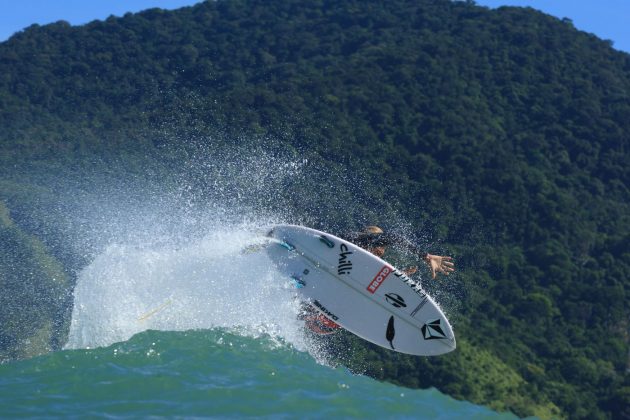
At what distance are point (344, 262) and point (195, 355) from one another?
2.88 m

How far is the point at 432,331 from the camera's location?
14.3 metres

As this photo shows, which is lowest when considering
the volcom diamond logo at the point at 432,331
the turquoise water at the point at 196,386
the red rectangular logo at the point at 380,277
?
the turquoise water at the point at 196,386

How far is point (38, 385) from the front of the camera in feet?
39.2

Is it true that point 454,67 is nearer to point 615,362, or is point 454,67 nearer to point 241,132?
point 241,132

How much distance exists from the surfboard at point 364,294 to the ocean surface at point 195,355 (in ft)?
1.93

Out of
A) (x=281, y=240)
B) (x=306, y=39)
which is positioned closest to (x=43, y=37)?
(x=306, y=39)

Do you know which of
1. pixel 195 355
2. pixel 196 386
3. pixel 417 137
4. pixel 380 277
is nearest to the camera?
pixel 196 386

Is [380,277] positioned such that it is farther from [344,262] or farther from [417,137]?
[417,137]

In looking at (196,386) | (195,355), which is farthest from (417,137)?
(196,386)

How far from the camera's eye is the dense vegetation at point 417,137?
2633cm

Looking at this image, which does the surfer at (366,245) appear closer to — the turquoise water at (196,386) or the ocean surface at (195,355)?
the ocean surface at (195,355)

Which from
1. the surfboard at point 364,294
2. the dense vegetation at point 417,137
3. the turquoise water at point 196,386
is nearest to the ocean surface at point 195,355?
the turquoise water at point 196,386

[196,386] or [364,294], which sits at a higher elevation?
[364,294]

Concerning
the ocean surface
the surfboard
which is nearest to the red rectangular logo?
the surfboard
